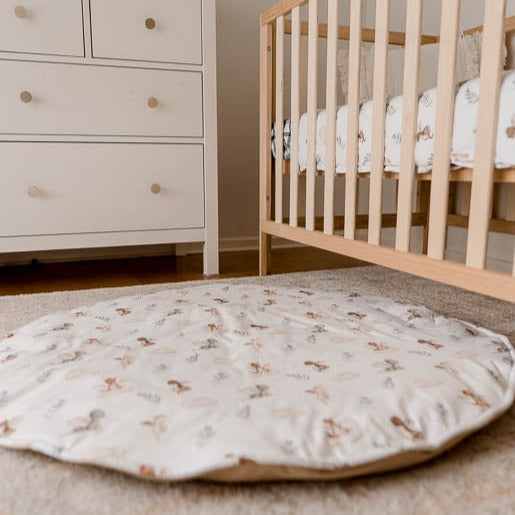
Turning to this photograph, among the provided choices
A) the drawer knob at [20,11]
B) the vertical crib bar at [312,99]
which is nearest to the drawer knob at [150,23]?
the drawer knob at [20,11]

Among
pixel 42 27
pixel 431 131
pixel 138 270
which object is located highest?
pixel 42 27

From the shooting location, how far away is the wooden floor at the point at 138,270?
→ 1630mm

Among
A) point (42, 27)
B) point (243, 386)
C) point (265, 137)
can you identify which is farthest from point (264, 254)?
point (243, 386)

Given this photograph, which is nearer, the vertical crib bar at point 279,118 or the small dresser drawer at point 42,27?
the small dresser drawer at point 42,27

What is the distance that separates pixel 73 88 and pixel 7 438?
44.7 inches

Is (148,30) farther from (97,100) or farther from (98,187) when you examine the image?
(98,187)

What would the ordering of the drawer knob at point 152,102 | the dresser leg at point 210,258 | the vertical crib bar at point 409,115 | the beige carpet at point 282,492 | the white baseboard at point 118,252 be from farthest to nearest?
the white baseboard at point 118,252, the dresser leg at point 210,258, the drawer knob at point 152,102, the vertical crib bar at point 409,115, the beige carpet at point 282,492

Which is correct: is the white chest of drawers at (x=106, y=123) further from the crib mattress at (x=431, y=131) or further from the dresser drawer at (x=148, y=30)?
the crib mattress at (x=431, y=131)

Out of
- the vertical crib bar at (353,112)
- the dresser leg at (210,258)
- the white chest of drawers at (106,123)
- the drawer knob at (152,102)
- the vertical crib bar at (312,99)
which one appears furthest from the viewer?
the dresser leg at (210,258)

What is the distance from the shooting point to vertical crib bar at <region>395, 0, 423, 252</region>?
101cm

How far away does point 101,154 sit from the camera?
5.09ft

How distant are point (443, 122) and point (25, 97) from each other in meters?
1.10

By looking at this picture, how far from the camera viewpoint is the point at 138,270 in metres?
1.84

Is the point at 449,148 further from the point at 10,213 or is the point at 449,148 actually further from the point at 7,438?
the point at 10,213
